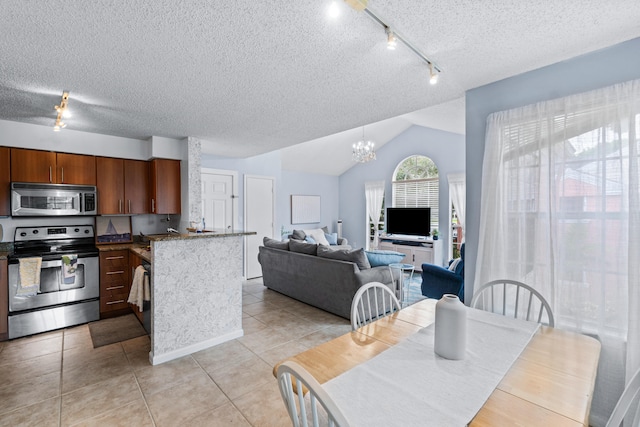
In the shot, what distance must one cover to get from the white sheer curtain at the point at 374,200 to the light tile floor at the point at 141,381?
461 centimetres

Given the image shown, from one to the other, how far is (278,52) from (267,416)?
245cm

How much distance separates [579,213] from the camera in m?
1.91

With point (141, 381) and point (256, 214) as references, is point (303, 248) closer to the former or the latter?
point (256, 214)

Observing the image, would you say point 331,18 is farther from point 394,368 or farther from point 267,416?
point 267,416

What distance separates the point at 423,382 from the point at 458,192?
581 cm

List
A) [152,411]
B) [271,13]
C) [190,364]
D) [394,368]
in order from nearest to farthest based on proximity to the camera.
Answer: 1. [394,368]
2. [271,13]
3. [152,411]
4. [190,364]

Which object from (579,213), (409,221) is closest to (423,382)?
(579,213)

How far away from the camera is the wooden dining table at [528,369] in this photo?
972 millimetres

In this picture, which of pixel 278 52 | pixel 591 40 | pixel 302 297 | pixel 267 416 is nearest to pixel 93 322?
pixel 302 297

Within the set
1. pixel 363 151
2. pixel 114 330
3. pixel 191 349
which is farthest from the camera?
pixel 363 151

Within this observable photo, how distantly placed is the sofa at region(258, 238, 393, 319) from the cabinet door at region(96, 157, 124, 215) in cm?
223

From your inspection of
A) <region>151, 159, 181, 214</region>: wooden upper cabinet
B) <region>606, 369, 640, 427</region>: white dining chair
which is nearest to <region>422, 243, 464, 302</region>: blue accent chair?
<region>606, 369, 640, 427</region>: white dining chair

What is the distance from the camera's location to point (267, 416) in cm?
206

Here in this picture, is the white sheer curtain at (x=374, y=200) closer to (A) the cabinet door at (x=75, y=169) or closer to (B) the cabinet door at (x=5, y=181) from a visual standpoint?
(A) the cabinet door at (x=75, y=169)
